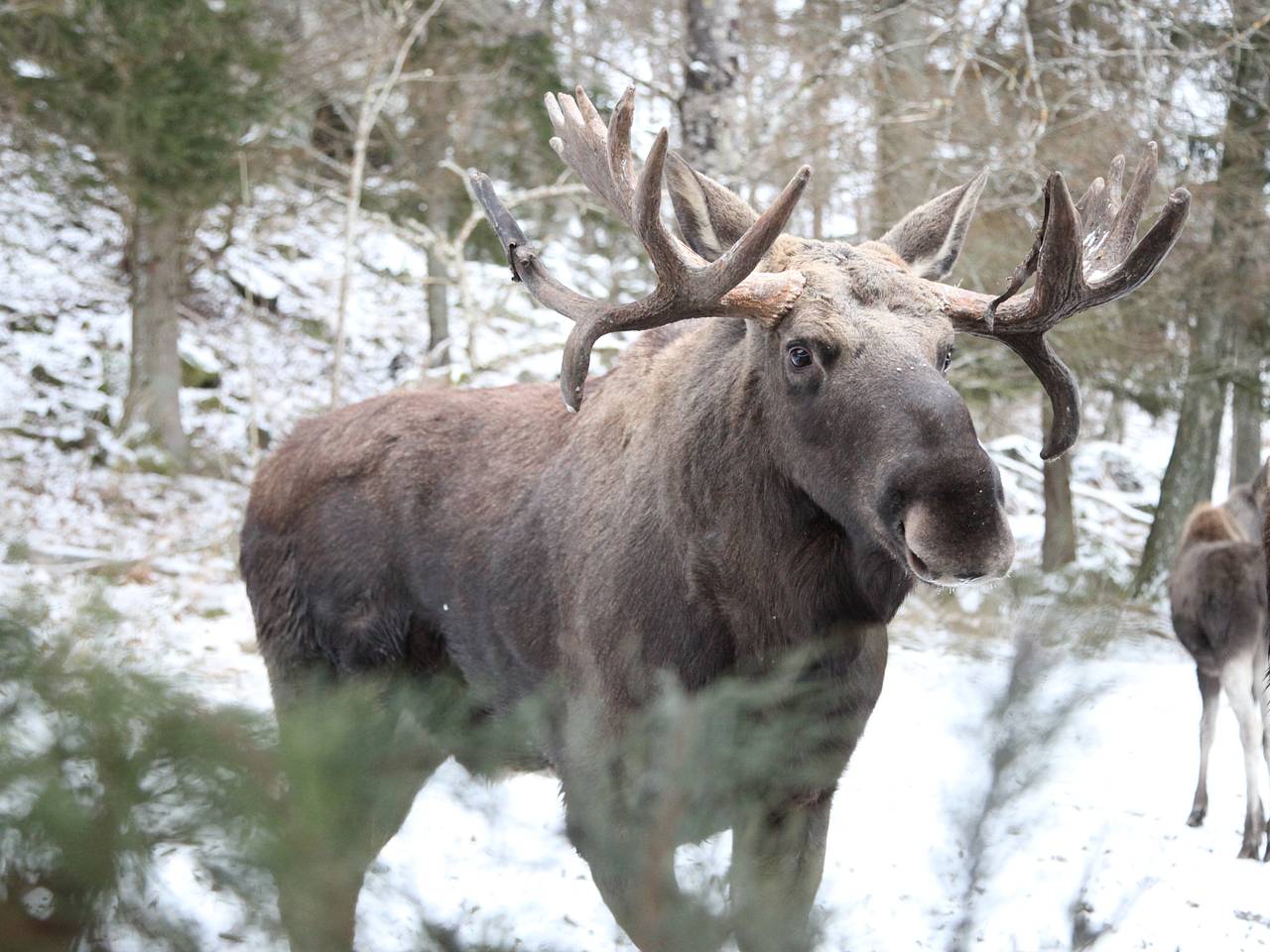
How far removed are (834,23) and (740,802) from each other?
13047 mm

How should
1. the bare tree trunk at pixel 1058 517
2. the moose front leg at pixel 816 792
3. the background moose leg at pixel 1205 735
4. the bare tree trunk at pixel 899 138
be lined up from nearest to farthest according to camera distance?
the moose front leg at pixel 816 792
the background moose leg at pixel 1205 735
the bare tree trunk at pixel 899 138
the bare tree trunk at pixel 1058 517

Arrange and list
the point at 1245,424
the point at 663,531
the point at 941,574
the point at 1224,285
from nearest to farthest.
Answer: the point at 941,574, the point at 663,531, the point at 1224,285, the point at 1245,424

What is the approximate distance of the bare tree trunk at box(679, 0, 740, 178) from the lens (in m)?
8.54

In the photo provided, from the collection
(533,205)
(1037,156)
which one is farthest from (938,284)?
(533,205)

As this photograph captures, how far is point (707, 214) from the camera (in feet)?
12.6

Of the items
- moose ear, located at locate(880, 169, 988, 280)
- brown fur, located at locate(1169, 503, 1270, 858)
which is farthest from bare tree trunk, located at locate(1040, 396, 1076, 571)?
moose ear, located at locate(880, 169, 988, 280)

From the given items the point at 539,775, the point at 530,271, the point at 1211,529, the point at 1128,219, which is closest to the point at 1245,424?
the point at 1211,529

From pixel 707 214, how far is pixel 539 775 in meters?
2.99

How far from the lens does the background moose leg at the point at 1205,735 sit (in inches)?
271

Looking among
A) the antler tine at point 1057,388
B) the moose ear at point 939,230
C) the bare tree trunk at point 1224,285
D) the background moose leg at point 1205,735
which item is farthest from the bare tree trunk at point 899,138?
the antler tine at point 1057,388

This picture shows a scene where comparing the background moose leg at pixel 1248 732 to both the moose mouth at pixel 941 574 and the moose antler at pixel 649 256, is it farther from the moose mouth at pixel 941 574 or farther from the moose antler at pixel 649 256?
the moose antler at pixel 649 256

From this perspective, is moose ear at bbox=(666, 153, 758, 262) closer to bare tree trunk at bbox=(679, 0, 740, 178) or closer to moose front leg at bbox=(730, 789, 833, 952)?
moose front leg at bbox=(730, 789, 833, 952)

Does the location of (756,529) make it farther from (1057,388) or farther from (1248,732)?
(1248,732)

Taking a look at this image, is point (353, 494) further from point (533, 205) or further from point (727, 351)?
point (533, 205)
